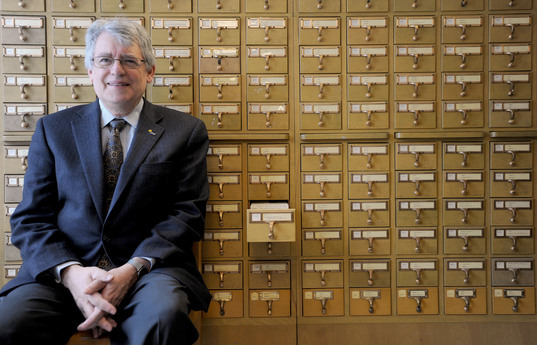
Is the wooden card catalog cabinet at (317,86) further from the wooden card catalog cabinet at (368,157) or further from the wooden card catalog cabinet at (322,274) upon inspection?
the wooden card catalog cabinet at (322,274)

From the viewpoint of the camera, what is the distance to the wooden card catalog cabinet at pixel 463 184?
9.70ft

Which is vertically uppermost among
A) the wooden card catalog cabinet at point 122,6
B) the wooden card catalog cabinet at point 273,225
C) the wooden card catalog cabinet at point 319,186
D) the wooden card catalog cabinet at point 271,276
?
the wooden card catalog cabinet at point 122,6

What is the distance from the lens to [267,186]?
2.94m

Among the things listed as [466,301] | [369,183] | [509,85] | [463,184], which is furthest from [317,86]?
[466,301]

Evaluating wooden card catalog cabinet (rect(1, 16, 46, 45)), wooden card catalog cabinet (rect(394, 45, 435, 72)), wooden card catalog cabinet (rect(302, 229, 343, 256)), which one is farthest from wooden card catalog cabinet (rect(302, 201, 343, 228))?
wooden card catalog cabinet (rect(1, 16, 46, 45))

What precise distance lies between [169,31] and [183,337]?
6.81 feet

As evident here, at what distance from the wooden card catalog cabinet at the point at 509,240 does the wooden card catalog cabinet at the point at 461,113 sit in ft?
2.61

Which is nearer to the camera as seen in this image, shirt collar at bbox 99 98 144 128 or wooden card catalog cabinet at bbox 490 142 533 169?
shirt collar at bbox 99 98 144 128

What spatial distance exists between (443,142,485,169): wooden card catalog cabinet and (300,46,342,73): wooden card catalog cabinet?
998 millimetres

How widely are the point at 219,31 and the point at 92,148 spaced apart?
133 cm

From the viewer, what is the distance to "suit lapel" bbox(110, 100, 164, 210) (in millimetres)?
2002

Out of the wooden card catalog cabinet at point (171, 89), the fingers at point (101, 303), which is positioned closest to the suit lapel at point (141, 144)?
the fingers at point (101, 303)

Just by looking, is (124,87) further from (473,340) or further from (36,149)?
(473,340)

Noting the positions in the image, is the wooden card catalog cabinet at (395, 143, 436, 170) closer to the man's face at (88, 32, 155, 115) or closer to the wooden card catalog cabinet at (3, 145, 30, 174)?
the man's face at (88, 32, 155, 115)
